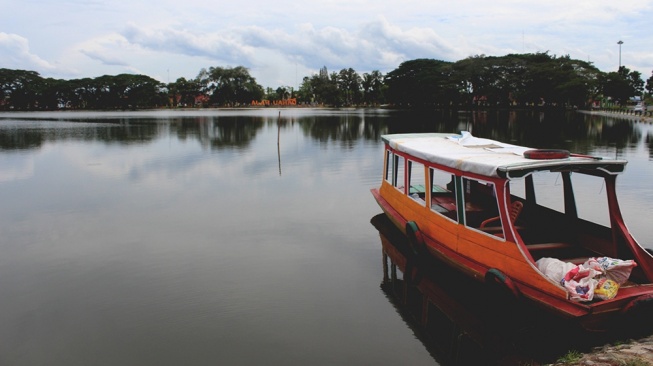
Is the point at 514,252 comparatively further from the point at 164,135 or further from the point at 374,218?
the point at 164,135

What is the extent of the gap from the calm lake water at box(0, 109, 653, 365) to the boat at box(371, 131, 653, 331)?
163 centimetres

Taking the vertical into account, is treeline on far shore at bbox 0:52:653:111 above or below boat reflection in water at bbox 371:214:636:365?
above

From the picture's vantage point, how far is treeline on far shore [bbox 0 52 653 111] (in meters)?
83.6

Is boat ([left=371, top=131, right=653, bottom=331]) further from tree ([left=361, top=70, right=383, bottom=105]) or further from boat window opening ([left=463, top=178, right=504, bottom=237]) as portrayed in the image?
tree ([left=361, top=70, right=383, bottom=105])

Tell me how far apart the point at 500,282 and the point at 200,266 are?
6561 millimetres

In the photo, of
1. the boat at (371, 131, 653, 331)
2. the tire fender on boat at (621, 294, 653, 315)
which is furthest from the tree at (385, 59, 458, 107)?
the tire fender on boat at (621, 294, 653, 315)

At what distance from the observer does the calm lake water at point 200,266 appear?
26.5 feet

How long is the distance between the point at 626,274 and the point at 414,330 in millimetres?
3464

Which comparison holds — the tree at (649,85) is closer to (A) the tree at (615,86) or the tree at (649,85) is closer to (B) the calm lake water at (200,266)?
(A) the tree at (615,86)

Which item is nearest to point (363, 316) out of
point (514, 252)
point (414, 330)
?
point (414, 330)

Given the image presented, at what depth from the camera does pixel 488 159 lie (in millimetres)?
9570

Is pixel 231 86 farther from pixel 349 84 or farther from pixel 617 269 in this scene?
pixel 617 269

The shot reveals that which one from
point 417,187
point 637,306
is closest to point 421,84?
point 417,187

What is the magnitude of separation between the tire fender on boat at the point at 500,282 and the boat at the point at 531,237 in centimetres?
2
